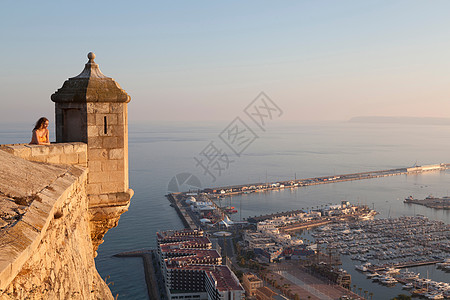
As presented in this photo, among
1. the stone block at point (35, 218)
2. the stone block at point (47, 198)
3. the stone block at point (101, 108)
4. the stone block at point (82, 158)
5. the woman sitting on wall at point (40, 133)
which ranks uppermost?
the stone block at point (101, 108)

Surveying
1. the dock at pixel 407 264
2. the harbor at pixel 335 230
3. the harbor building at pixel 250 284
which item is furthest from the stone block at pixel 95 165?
the dock at pixel 407 264

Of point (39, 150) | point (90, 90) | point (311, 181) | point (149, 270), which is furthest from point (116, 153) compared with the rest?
point (311, 181)

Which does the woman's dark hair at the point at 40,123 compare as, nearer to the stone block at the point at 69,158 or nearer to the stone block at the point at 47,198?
the stone block at the point at 69,158

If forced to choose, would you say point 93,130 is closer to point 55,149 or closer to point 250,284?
point 55,149

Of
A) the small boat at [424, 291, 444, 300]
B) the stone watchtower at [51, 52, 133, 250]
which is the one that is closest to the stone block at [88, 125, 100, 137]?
the stone watchtower at [51, 52, 133, 250]

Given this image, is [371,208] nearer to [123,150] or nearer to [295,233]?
[295,233]

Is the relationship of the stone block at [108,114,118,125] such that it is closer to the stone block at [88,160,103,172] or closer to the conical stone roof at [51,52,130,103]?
the conical stone roof at [51,52,130,103]

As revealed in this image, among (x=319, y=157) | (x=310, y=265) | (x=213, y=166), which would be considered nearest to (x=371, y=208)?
(x=310, y=265)
